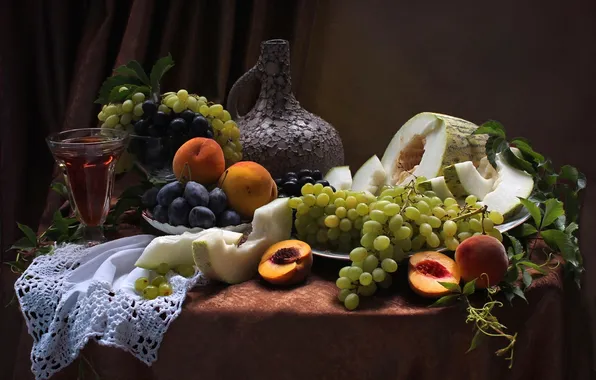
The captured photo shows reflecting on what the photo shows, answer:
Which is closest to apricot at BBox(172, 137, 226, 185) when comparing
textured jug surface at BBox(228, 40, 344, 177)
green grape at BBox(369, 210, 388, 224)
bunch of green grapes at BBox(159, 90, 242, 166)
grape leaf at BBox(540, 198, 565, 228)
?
bunch of green grapes at BBox(159, 90, 242, 166)

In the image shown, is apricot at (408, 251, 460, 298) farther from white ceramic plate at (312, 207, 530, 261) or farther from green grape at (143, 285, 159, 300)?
green grape at (143, 285, 159, 300)

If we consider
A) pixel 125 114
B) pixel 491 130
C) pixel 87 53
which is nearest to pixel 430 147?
pixel 491 130

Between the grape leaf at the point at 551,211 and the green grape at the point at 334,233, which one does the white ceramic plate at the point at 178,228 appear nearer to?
the green grape at the point at 334,233

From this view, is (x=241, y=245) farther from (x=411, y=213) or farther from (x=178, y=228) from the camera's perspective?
(x=411, y=213)

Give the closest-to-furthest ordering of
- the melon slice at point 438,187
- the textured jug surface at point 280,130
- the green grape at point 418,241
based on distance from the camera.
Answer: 1. the green grape at point 418,241
2. the melon slice at point 438,187
3. the textured jug surface at point 280,130

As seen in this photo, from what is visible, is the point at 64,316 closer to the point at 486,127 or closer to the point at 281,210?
the point at 281,210

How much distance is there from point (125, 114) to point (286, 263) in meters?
0.46

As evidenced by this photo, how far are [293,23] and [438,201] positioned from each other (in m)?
0.87

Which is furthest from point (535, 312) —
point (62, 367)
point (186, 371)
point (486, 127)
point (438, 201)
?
point (62, 367)

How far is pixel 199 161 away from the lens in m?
1.10

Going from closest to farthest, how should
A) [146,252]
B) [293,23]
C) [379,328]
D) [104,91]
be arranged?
1. [379,328]
2. [146,252]
3. [104,91]
4. [293,23]

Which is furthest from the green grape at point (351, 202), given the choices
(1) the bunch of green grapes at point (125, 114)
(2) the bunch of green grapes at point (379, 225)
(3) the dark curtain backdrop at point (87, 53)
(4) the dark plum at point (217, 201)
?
(3) the dark curtain backdrop at point (87, 53)

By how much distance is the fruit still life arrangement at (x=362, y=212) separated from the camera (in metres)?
0.92

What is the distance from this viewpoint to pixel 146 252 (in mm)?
980
